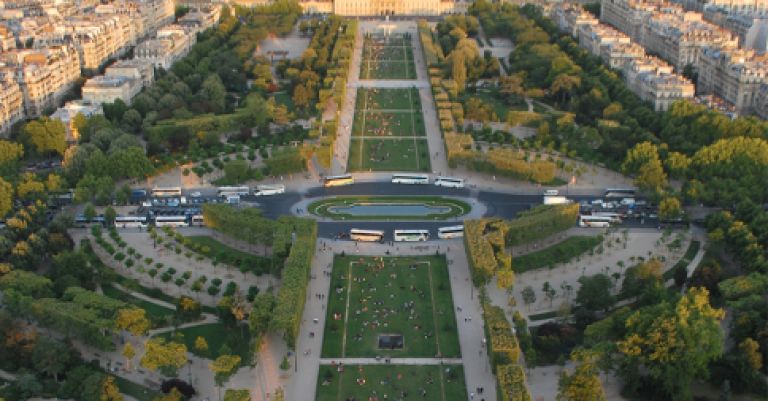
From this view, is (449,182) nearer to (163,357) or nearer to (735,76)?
(163,357)

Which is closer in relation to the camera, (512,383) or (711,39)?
(512,383)

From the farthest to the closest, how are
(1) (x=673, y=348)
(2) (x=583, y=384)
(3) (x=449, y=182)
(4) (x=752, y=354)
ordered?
(3) (x=449, y=182)
(4) (x=752, y=354)
(1) (x=673, y=348)
(2) (x=583, y=384)

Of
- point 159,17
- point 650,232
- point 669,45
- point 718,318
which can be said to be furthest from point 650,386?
point 159,17

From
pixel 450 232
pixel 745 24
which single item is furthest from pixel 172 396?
pixel 745 24

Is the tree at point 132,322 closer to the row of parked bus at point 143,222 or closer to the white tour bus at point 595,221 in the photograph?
the row of parked bus at point 143,222

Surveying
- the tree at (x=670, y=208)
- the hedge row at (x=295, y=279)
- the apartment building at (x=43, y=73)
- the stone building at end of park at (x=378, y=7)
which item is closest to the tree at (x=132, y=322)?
the hedge row at (x=295, y=279)
